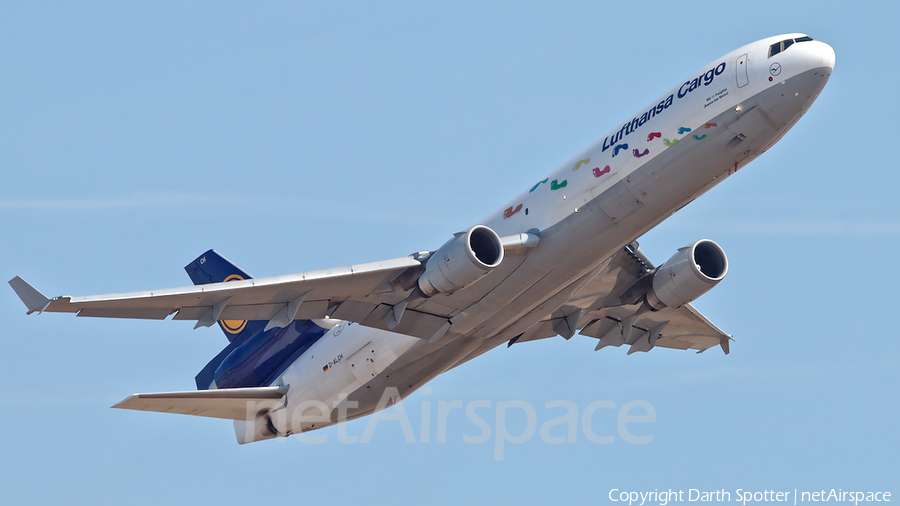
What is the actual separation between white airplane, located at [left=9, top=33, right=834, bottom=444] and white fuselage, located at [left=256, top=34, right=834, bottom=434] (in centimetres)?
4

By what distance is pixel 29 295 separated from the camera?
2361cm

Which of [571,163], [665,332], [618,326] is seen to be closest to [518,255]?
[571,163]

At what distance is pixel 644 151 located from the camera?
87.2ft

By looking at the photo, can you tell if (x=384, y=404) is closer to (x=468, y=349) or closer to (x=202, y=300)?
(x=468, y=349)

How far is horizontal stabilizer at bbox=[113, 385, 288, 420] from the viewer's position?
30906 mm

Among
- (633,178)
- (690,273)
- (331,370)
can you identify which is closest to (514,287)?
(633,178)

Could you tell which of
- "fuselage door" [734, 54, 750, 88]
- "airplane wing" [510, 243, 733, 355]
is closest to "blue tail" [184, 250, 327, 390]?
"airplane wing" [510, 243, 733, 355]

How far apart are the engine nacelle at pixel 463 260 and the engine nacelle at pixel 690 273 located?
7.57 meters

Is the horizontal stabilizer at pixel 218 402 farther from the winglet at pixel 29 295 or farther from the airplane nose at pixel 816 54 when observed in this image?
the airplane nose at pixel 816 54

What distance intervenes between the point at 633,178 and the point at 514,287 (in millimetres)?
4460

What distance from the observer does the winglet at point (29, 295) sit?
23500mm

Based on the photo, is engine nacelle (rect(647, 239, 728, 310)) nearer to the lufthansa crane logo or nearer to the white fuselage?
the white fuselage

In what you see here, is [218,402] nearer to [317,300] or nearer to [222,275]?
[317,300]

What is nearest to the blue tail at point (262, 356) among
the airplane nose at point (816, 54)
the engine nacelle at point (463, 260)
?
the engine nacelle at point (463, 260)
